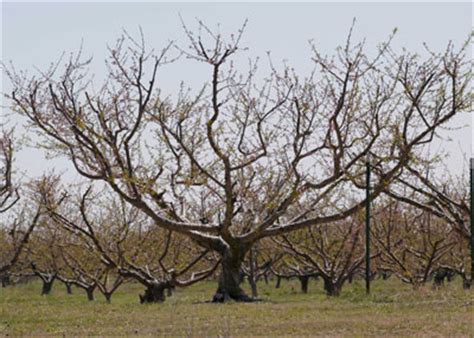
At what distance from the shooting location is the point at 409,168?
53.4 feet

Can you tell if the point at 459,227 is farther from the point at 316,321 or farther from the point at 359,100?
the point at 316,321

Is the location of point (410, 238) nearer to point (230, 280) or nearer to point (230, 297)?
point (230, 280)

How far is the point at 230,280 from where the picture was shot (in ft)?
50.7

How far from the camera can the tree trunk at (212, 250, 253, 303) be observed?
50.3 feet

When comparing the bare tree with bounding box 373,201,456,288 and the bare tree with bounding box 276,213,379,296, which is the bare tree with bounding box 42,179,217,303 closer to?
the bare tree with bounding box 276,213,379,296

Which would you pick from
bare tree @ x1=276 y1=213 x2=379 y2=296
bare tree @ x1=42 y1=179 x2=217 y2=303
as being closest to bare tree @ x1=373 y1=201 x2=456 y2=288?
bare tree @ x1=276 y1=213 x2=379 y2=296

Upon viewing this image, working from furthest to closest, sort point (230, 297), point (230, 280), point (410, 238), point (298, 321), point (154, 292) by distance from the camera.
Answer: point (410, 238) → point (154, 292) → point (230, 280) → point (230, 297) → point (298, 321)

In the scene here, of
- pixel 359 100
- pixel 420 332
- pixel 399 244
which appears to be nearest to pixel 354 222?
pixel 399 244

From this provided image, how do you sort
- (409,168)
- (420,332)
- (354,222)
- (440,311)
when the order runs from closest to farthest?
(420,332)
(440,311)
(409,168)
(354,222)

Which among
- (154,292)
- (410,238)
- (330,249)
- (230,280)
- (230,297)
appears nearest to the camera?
(230,297)

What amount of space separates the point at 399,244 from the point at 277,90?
6595 millimetres

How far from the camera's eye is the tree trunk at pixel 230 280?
50.3 ft

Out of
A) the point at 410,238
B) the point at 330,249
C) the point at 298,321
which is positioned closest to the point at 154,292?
the point at 330,249

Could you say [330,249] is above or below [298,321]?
above
